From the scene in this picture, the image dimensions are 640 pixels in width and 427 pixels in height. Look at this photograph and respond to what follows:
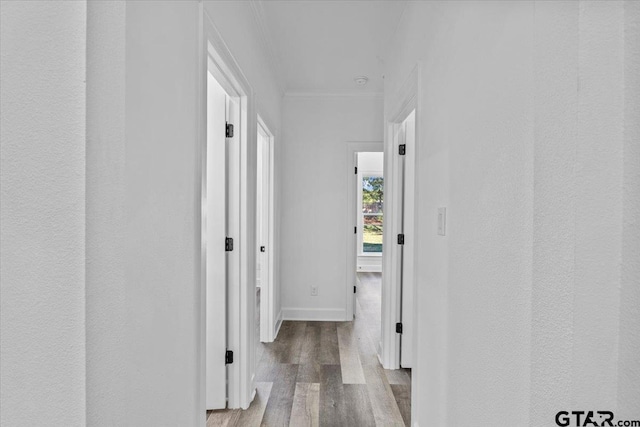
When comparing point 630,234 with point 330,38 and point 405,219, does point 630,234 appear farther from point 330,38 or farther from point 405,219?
point 330,38

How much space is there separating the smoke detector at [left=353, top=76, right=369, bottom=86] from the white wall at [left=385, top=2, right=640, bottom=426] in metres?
2.48

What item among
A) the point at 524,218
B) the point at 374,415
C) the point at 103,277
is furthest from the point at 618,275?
the point at 374,415

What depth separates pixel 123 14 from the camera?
87 centimetres

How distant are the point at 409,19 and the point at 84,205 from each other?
2182 millimetres

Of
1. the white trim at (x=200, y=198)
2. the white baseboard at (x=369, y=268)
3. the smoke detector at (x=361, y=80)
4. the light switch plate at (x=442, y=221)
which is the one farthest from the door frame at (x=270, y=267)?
the white baseboard at (x=369, y=268)

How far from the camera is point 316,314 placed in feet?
14.5

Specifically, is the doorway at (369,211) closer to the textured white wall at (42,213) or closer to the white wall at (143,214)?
the white wall at (143,214)

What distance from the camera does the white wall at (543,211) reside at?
72 cm

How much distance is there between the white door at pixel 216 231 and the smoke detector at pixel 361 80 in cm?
192

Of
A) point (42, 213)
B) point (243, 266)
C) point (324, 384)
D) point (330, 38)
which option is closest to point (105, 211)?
point (42, 213)

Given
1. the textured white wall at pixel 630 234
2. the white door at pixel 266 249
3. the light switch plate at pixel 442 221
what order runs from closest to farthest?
the textured white wall at pixel 630 234 < the light switch plate at pixel 442 221 < the white door at pixel 266 249

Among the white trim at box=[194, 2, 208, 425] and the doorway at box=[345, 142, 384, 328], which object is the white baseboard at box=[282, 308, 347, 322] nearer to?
the white trim at box=[194, 2, 208, 425]

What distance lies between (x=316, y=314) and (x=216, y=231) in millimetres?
2420

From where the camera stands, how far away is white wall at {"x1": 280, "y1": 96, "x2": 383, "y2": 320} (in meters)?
4.39
